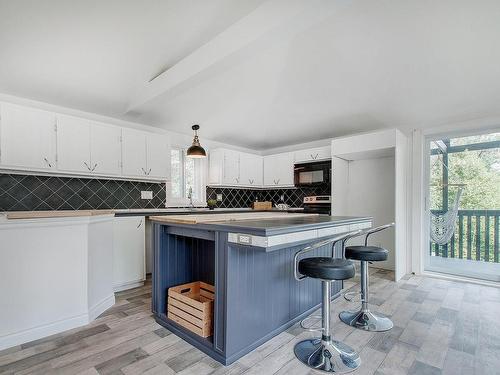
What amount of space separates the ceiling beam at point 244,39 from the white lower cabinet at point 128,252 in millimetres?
1583

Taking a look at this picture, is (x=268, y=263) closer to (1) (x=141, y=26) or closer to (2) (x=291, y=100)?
(1) (x=141, y=26)

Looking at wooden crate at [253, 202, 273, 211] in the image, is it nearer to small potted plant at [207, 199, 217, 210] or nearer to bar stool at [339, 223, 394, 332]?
small potted plant at [207, 199, 217, 210]

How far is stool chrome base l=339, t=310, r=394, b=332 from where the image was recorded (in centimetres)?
224

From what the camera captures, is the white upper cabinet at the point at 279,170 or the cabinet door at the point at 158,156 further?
the white upper cabinet at the point at 279,170

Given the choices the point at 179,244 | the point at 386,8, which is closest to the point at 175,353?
the point at 179,244

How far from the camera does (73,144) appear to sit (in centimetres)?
330

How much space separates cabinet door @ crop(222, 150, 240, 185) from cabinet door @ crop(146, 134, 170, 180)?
48.4 inches

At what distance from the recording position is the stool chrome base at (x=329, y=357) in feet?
5.58

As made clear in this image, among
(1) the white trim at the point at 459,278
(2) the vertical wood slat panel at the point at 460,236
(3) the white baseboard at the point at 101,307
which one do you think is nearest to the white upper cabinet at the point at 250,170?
(3) the white baseboard at the point at 101,307

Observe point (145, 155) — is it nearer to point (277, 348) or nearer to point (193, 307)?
point (193, 307)

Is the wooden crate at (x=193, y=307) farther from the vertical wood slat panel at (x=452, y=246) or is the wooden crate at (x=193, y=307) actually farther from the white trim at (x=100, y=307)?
the vertical wood slat panel at (x=452, y=246)

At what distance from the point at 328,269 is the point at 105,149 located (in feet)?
10.7

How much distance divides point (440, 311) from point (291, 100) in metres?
3.12

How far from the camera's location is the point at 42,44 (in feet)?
8.13
